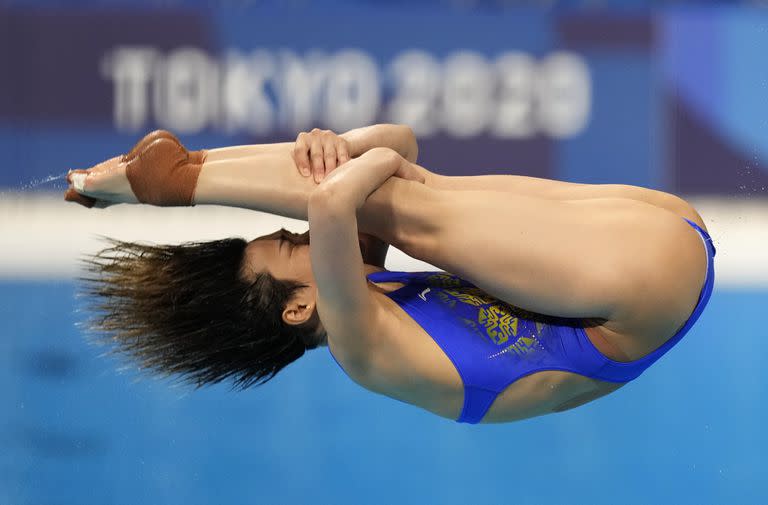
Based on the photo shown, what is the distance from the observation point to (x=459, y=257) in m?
1.52

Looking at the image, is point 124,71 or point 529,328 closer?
point 529,328

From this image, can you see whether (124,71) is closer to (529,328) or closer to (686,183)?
(686,183)

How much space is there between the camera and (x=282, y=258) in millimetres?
1742

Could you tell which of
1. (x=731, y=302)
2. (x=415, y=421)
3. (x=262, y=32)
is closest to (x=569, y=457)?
(x=415, y=421)

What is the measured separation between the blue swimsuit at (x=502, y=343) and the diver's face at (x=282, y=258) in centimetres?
12

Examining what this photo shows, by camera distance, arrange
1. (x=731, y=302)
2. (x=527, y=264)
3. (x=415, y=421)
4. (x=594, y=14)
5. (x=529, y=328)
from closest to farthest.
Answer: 1. (x=527, y=264)
2. (x=529, y=328)
3. (x=415, y=421)
4. (x=731, y=302)
5. (x=594, y=14)

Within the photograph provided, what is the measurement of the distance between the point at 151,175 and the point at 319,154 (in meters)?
0.27

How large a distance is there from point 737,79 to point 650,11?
43 centimetres

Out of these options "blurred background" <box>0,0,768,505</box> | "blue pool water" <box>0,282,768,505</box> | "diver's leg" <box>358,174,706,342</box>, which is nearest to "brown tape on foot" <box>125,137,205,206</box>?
"diver's leg" <box>358,174,706,342</box>

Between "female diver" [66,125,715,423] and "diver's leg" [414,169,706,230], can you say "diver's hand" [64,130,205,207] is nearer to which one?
"female diver" [66,125,715,423]

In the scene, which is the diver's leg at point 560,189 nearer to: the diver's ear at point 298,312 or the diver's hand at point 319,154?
the diver's hand at point 319,154

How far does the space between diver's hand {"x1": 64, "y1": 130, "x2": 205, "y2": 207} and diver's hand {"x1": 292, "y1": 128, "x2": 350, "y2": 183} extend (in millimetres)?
168

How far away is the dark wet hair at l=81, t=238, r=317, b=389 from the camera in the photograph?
5.77ft

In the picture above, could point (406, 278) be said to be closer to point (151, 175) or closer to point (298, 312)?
point (298, 312)
